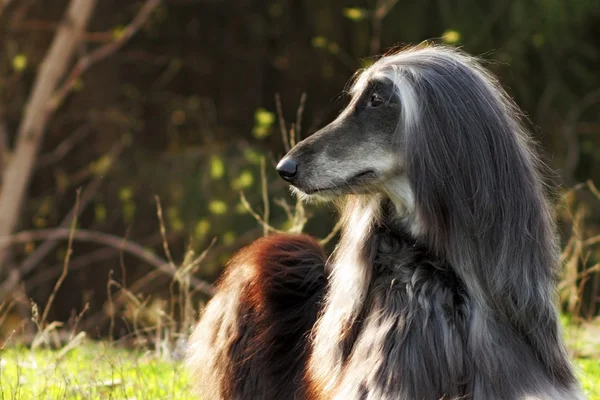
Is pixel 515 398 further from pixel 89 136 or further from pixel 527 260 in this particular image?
pixel 89 136

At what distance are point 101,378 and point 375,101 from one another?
208cm

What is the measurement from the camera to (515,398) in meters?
3.19

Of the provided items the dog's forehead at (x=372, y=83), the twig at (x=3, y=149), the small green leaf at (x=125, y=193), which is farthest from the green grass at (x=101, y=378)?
the twig at (x=3, y=149)

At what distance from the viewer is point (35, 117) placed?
11477 millimetres

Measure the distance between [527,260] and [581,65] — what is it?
8.77m

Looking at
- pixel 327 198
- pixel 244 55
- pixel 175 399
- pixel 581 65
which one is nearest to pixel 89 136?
pixel 244 55

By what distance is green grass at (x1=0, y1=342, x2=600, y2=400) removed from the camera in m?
4.33

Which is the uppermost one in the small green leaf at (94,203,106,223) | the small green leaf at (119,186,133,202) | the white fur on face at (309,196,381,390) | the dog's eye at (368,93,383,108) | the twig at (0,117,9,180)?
the dog's eye at (368,93,383,108)

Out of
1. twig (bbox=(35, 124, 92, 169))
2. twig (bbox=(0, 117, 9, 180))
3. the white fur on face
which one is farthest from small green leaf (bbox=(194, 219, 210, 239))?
the white fur on face

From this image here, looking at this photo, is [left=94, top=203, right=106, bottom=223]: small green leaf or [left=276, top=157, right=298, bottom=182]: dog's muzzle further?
[left=94, top=203, right=106, bottom=223]: small green leaf

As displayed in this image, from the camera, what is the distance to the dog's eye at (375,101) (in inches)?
135

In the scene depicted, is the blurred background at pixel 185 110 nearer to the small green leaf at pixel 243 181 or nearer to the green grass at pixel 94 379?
the small green leaf at pixel 243 181

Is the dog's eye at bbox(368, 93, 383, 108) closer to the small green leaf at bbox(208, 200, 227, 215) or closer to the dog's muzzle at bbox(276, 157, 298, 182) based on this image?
the dog's muzzle at bbox(276, 157, 298, 182)

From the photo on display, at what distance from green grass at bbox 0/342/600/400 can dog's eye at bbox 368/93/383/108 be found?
142 centimetres
